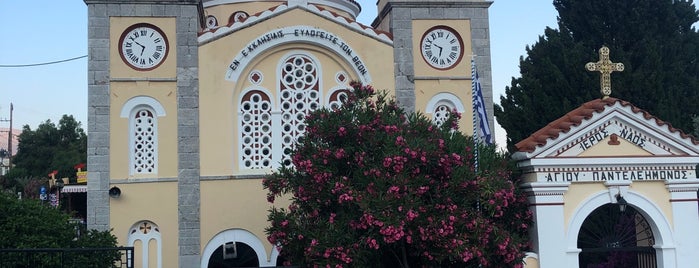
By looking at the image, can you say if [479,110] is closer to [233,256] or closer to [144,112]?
[233,256]

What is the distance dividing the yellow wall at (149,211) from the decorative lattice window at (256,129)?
5.67ft

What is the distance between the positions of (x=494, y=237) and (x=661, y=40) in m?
13.2

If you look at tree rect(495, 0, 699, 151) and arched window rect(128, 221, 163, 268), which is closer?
arched window rect(128, 221, 163, 268)

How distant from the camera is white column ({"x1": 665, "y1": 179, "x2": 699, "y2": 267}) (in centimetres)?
1376

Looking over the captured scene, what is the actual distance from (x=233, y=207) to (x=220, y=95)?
2.36m

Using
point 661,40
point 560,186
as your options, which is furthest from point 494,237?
point 661,40

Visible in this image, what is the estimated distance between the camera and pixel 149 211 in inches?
640

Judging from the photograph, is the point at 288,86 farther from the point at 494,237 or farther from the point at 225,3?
the point at 494,237

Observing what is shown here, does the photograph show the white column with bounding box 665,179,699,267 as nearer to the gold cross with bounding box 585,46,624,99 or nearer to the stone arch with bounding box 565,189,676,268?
the stone arch with bounding box 565,189,676,268

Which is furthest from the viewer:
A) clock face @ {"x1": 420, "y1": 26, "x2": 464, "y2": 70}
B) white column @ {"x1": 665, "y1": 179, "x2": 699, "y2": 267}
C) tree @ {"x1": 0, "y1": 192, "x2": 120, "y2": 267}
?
clock face @ {"x1": 420, "y1": 26, "x2": 464, "y2": 70}

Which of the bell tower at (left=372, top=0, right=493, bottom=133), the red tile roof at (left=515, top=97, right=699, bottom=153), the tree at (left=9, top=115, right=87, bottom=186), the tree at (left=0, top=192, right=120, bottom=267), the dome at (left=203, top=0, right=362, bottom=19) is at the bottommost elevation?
the tree at (left=0, top=192, right=120, bottom=267)

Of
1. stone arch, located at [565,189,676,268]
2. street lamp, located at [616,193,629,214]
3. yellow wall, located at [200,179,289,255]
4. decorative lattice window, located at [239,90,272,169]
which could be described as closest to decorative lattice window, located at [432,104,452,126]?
decorative lattice window, located at [239,90,272,169]

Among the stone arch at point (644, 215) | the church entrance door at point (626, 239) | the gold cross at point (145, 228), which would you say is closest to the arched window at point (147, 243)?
the gold cross at point (145, 228)

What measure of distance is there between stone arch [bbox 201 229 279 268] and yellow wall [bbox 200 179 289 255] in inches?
2.9
